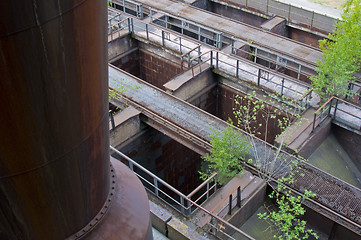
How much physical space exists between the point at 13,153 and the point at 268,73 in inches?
472

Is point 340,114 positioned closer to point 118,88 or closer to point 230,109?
point 230,109

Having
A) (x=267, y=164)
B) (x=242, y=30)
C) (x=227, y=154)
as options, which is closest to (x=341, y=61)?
(x=267, y=164)

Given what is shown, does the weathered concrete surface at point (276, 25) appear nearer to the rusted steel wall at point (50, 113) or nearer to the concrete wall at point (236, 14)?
the concrete wall at point (236, 14)

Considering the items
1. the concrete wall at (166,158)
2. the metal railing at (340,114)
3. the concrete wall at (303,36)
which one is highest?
the metal railing at (340,114)

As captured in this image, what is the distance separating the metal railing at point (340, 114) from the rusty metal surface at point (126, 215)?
732 centimetres

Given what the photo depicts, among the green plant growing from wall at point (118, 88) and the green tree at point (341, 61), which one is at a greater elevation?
the green tree at point (341, 61)

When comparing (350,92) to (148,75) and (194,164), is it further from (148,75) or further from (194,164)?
(148,75)

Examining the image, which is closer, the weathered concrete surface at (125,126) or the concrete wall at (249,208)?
the concrete wall at (249,208)

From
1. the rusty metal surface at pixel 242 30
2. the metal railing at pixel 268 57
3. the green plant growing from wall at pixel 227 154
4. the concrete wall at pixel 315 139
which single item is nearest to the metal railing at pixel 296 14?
the rusty metal surface at pixel 242 30

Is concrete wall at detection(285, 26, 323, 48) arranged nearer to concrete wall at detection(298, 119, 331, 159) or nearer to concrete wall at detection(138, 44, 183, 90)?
concrete wall at detection(138, 44, 183, 90)

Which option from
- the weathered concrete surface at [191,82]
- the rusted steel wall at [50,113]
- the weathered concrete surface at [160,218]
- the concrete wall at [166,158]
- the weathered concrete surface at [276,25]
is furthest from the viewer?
the weathered concrete surface at [276,25]

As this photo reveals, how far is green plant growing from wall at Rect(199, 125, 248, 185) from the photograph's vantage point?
470 inches

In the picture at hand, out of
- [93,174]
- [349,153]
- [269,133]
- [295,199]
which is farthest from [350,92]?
[93,174]

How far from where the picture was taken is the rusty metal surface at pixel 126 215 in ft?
23.2
